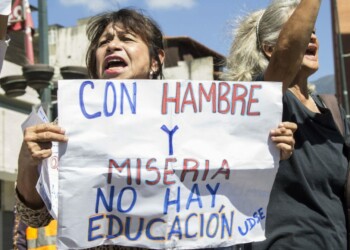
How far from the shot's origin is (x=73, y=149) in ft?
7.71

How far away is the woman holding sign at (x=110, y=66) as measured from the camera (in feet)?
7.54

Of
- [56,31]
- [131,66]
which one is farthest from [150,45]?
[56,31]

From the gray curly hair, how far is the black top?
0.34 m

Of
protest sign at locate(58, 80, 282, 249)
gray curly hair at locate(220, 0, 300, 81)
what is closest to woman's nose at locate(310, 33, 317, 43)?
gray curly hair at locate(220, 0, 300, 81)

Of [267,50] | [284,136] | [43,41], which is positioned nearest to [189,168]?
[284,136]

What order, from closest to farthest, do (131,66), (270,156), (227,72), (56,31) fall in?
1. (270,156)
2. (131,66)
3. (227,72)
4. (56,31)

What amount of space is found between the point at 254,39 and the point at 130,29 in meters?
0.55

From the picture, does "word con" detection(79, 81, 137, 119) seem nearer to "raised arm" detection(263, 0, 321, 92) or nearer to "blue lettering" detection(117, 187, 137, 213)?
"blue lettering" detection(117, 187, 137, 213)

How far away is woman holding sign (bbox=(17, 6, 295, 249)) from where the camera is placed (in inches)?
90.5

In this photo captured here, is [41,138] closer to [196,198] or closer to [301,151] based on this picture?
[196,198]

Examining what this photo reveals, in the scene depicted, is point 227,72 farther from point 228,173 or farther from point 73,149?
point 73,149

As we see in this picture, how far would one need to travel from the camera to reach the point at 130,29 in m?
Result: 2.80

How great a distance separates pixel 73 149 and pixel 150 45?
69 cm

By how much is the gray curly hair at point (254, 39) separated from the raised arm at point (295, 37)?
0.29 meters
